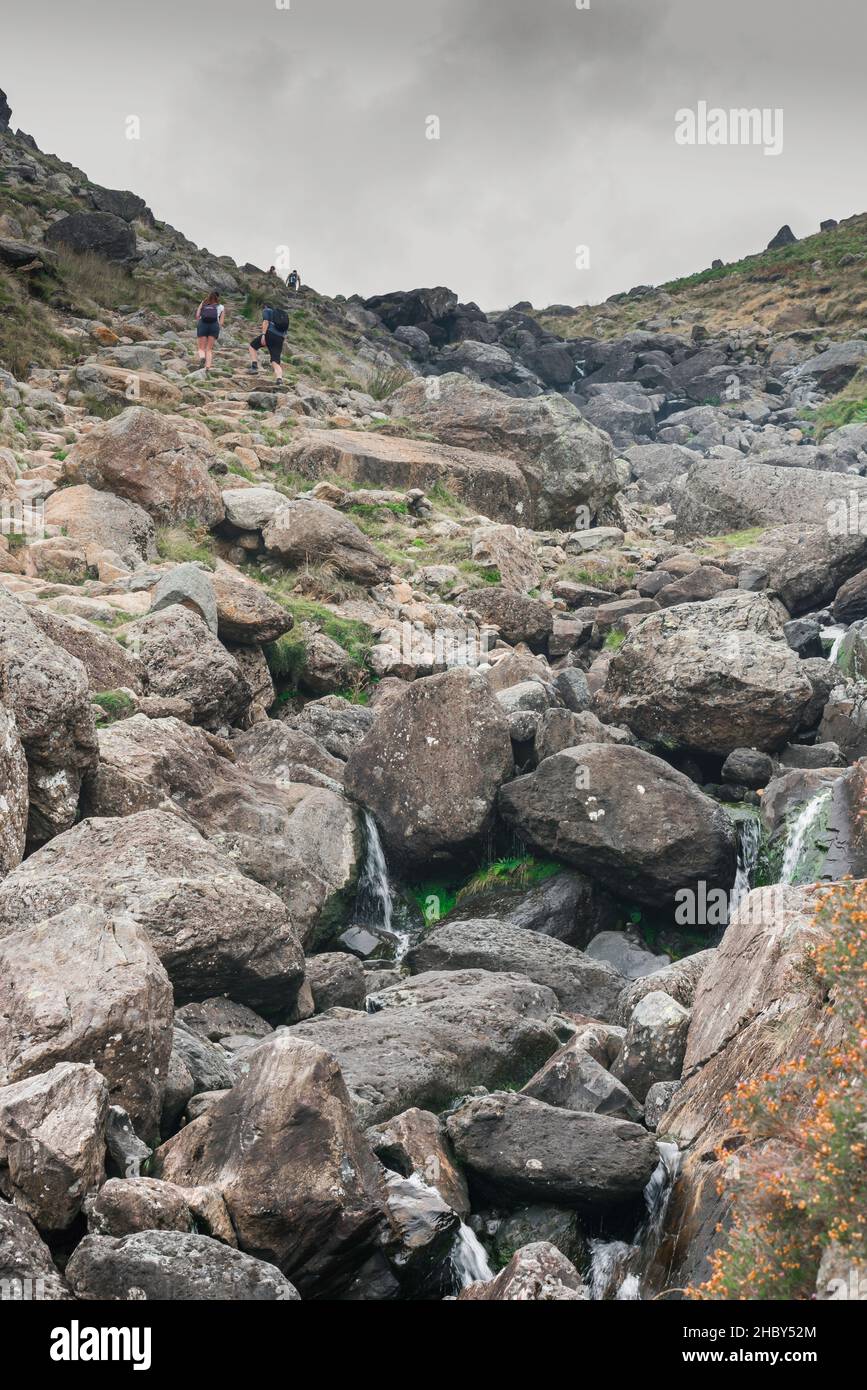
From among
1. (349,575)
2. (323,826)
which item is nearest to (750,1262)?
(323,826)

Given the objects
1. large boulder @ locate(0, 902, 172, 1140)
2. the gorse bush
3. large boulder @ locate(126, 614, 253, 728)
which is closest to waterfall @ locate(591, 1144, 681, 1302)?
large boulder @ locate(0, 902, 172, 1140)

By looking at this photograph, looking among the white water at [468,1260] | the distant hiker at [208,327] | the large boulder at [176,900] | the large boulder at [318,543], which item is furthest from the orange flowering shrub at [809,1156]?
the distant hiker at [208,327]

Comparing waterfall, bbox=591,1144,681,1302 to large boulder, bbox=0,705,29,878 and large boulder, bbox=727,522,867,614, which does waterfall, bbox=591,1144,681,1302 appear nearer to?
large boulder, bbox=0,705,29,878

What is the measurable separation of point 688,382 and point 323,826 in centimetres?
6037

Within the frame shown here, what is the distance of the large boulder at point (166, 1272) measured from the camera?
6.15m

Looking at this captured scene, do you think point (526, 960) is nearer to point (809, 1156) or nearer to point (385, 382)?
point (809, 1156)

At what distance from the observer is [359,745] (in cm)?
1691

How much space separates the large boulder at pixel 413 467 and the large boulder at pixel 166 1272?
23.8 metres

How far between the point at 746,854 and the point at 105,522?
12666 mm

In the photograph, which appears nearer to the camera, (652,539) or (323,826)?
(323,826)

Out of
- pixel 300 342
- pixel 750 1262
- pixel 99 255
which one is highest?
pixel 99 255

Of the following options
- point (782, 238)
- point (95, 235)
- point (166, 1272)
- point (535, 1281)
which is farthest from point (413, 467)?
point (782, 238)

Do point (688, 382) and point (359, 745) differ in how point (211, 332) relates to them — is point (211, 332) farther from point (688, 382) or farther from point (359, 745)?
point (688, 382)

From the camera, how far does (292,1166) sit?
7.18 metres
